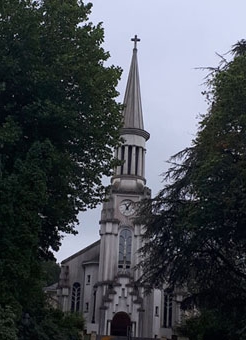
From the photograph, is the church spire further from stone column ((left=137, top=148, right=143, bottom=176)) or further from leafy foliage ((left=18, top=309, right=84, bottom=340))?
leafy foliage ((left=18, top=309, right=84, bottom=340))

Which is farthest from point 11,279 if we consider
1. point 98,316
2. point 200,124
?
point 98,316

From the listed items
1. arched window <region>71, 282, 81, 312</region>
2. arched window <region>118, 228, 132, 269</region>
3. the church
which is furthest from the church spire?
arched window <region>71, 282, 81, 312</region>

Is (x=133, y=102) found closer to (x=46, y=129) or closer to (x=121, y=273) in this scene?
(x=121, y=273)

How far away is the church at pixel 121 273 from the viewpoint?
5003 cm

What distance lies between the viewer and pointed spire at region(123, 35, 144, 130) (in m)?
56.8

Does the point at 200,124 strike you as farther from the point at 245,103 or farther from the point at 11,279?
the point at 11,279

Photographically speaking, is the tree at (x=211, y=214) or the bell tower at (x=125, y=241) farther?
the bell tower at (x=125, y=241)

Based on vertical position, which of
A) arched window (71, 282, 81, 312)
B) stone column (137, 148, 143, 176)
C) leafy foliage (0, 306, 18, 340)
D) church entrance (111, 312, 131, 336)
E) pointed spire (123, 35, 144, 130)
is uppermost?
pointed spire (123, 35, 144, 130)

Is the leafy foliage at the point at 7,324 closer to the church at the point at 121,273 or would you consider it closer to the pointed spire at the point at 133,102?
the church at the point at 121,273

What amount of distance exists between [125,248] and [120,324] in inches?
240

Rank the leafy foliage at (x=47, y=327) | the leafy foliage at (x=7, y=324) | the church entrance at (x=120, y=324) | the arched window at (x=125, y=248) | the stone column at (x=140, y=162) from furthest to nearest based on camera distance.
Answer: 1. the stone column at (x=140, y=162)
2. the arched window at (x=125, y=248)
3. the church entrance at (x=120, y=324)
4. the leafy foliage at (x=47, y=327)
5. the leafy foliage at (x=7, y=324)

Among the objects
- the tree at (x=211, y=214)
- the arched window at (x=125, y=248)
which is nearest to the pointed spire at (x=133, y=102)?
the arched window at (x=125, y=248)

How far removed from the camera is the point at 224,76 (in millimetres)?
23594

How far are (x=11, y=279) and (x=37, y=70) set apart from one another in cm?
699
